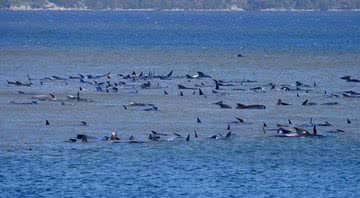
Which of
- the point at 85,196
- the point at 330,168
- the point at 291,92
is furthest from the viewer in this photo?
the point at 291,92

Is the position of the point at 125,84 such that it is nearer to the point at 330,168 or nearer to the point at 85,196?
the point at 330,168

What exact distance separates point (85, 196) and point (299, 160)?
7515mm

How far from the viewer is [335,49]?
96812 mm

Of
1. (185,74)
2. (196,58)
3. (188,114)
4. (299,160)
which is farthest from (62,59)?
(299,160)

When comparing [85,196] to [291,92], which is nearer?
[85,196]

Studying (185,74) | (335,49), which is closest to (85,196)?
(185,74)

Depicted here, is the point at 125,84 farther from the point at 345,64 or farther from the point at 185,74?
the point at 345,64

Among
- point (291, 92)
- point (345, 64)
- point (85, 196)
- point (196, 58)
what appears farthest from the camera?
point (196, 58)

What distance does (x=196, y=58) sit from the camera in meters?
80.8

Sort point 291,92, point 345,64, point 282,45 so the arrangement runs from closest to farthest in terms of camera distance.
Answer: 1. point 291,92
2. point 345,64
3. point 282,45

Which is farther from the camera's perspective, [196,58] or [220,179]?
[196,58]

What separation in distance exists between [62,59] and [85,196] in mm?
52137

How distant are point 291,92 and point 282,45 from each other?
54.2m

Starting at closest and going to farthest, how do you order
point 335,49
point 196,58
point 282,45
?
point 196,58
point 335,49
point 282,45
